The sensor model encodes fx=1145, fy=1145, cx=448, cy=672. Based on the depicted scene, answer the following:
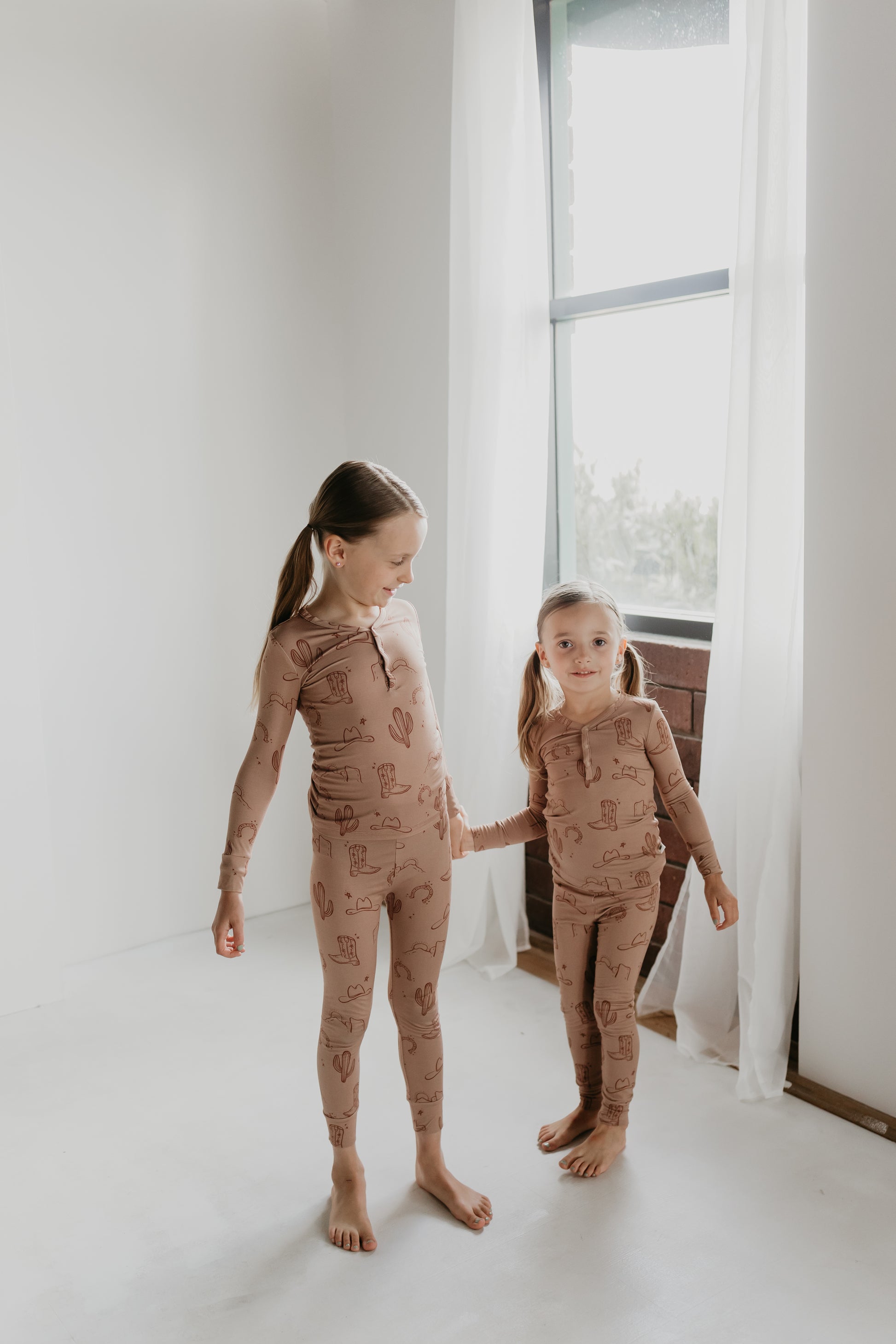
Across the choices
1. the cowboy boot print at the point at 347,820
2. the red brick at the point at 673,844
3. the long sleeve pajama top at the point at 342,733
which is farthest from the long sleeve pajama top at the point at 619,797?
the red brick at the point at 673,844

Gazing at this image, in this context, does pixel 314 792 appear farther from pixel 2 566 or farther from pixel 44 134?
pixel 44 134

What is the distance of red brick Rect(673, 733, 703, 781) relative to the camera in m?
2.34

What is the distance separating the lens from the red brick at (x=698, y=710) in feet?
7.61

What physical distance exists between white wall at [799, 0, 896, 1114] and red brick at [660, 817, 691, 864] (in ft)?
1.28

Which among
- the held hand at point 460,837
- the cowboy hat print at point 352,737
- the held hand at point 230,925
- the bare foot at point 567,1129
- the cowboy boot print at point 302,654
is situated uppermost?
the cowboy boot print at point 302,654

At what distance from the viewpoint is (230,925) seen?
5.26ft

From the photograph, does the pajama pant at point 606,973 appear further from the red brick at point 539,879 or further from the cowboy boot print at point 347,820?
the red brick at point 539,879

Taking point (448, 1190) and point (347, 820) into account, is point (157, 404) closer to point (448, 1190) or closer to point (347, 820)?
point (347, 820)

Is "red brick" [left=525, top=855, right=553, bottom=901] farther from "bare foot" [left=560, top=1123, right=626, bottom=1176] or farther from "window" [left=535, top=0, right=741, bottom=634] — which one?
"bare foot" [left=560, top=1123, right=626, bottom=1176]

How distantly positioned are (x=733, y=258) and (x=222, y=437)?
1.39m

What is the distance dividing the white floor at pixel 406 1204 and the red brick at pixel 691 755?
538mm

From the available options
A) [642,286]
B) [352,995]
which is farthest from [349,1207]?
[642,286]

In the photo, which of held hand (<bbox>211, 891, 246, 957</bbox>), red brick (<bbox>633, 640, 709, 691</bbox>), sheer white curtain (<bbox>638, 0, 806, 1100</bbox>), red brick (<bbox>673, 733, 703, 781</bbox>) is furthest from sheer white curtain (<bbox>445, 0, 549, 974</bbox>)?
held hand (<bbox>211, 891, 246, 957</bbox>)

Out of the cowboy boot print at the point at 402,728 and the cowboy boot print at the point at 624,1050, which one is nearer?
the cowboy boot print at the point at 402,728
